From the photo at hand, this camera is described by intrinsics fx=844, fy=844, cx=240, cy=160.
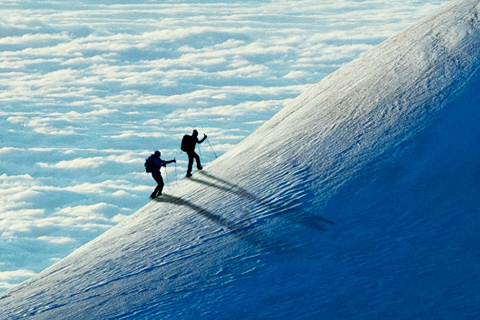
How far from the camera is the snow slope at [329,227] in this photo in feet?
51.1

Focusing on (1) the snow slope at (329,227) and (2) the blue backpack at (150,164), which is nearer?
(1) the snow slope at (329,227)

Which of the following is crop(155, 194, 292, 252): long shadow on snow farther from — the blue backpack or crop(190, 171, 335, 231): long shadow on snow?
the blue backpack

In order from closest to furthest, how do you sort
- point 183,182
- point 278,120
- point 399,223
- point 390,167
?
point 399,223 < point 390,167 < point 183,182 < point 278,120

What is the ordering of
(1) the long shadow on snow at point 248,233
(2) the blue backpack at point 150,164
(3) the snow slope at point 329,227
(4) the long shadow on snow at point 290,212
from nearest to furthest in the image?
(3) the snow slope at point 329,227, (1) the long shadow on snow at point 248,233, (4) the long shadow on snow at point 290,212, (2) the blue backpack at point 150,164

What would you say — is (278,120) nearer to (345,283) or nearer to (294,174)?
(294,174)

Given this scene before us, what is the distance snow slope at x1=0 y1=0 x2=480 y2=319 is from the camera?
15.6m

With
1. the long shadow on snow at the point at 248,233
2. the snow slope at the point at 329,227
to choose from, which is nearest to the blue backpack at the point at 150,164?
the snow slope at the point at 329,227

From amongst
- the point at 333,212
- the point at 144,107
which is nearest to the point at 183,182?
the point at 333,212

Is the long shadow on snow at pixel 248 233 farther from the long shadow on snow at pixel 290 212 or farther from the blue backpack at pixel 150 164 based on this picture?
the blue backpack at pixel 150 164

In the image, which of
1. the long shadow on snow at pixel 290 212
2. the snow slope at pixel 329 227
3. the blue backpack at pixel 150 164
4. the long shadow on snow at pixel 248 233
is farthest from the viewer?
the blue backpack at pixel 150 164

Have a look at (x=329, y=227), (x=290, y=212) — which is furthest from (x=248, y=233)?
(x=329, y=227)

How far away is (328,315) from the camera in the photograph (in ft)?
49.6

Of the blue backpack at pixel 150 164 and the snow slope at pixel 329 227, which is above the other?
the blue backpack at pixel 150 164

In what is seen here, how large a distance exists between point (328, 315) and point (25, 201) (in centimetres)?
12880
